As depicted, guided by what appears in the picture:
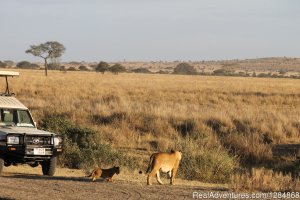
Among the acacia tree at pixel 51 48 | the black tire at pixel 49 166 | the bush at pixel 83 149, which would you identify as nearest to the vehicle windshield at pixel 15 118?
the black tire at pixel 49 166

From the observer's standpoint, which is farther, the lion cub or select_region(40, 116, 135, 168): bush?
select_region(40, 116, 135, 168): bush

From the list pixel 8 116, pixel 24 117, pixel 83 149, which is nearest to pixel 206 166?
pixel 83 149

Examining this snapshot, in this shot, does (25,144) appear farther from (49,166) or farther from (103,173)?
(103,173)

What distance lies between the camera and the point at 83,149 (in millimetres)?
17531

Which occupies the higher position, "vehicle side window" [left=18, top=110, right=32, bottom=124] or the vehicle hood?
→ "vehicle side window" [left=18, top=110, right=32, bottom=124]

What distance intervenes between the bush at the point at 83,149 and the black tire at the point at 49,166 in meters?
2.17

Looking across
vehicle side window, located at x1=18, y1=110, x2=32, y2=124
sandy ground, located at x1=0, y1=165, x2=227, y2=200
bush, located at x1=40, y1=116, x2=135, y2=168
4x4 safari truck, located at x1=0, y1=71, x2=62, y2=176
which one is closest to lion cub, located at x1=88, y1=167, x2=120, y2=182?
sandy ground, located at x1=0, y1=165, x2=227, y2=200

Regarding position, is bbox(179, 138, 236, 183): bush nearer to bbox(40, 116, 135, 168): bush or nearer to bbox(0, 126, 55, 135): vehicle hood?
bbox(40, 116, 135, 168): bush

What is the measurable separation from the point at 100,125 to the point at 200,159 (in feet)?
34.9

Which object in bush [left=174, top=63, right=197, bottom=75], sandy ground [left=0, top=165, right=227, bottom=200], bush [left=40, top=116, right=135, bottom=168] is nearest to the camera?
sandy ground [left=0, top=165, right=227, bottom=200]

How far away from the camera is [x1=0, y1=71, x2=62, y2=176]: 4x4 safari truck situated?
13.6m

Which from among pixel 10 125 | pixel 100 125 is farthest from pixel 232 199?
pixel 100 125

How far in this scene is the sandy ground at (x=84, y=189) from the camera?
1080cm

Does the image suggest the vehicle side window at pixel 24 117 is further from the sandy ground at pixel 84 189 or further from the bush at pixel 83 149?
the bush at pixel 83 149
